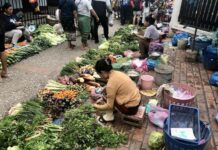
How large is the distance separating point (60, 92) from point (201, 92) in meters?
3.48

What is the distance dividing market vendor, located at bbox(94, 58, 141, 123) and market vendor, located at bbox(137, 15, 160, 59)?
369cm

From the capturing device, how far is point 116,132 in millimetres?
4250

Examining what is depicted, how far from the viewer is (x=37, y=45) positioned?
9188mm

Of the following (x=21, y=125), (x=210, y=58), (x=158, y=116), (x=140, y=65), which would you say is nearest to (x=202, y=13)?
(x=210, y=58)

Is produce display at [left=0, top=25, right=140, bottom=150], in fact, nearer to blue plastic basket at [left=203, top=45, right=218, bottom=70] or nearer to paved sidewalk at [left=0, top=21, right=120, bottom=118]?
paved sidewalk at [left=0, top=21, right=120, bottom=118]

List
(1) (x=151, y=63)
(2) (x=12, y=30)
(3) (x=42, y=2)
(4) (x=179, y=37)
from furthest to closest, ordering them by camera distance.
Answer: (3) (x=42, y=2) < (4) (x=179, y=37) < (2) (x=12, y=30) < (1) (x=151, y=63)

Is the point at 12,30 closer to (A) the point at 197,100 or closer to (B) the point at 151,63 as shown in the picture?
(B) the point at 151,63

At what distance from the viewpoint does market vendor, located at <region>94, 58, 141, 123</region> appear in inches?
159

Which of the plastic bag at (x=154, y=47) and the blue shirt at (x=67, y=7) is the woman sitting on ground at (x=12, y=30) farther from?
the plastic bag at (x=154, y=47)

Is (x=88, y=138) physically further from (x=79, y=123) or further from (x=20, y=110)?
(x=20, y=110)

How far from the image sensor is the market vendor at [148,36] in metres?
7.60

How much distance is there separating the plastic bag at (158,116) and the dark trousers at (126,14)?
10688mm

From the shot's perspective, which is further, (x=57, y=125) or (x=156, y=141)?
(x=57, y=125)

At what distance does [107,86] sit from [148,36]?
402 cm
